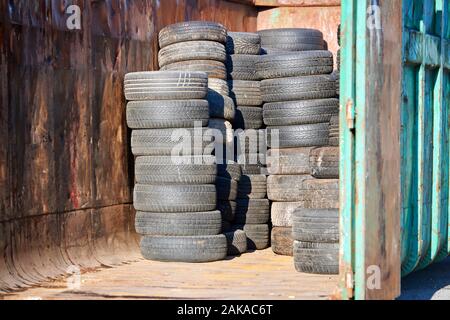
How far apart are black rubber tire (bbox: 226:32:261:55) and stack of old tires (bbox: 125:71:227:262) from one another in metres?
1.65

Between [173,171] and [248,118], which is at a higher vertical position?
[248,118]

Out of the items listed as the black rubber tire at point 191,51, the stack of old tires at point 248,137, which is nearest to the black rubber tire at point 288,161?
the stack of old tires at point 248,137

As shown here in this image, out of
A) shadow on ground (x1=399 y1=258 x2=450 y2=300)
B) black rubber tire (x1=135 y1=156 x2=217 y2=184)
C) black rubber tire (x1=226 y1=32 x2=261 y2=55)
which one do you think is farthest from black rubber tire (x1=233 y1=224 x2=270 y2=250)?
black rubber tire (x1=226 y1=32 x2=261 y2=55)

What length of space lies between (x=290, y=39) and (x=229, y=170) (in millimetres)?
2860

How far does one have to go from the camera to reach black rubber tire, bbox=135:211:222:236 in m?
8.48

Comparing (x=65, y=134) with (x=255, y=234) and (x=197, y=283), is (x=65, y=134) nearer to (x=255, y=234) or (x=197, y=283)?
(x=197, y=283)

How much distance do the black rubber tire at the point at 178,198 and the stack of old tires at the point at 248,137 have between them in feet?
2.57

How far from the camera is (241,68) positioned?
400 inches

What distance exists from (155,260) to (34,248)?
1.44m

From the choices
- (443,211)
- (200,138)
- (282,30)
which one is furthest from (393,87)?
(282,30)

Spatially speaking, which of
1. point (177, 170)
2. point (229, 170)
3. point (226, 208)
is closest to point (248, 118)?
point (229, 170)

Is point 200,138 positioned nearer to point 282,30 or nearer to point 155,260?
point 155,260

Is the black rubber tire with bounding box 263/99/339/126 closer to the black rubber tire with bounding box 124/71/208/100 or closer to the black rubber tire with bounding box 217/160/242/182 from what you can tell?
the black rubber tire with bounding box 217/160/242/182

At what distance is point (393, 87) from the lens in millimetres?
6031
